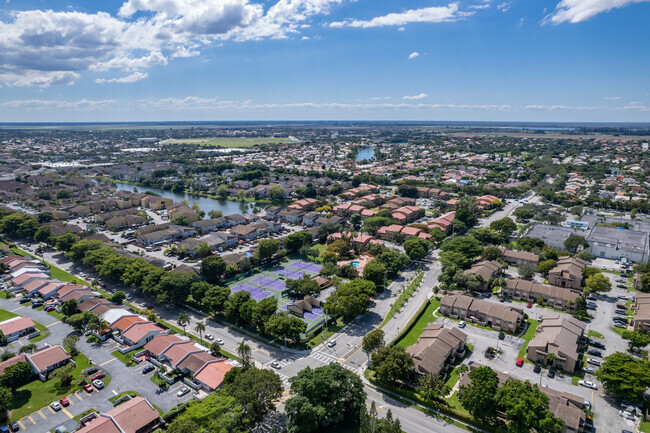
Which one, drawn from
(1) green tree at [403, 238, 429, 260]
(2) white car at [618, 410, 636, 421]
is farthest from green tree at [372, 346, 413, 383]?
(1) green tree at [403, 238, 429, 260]

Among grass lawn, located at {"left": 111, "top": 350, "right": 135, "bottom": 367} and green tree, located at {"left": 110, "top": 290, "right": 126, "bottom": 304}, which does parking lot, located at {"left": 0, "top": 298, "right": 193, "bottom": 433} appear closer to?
grass lawn, located at {"left": 111, "top": 350, "right": 135, "bottom": 367}

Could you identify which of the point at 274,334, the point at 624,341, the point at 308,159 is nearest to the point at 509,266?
the point at 624,341

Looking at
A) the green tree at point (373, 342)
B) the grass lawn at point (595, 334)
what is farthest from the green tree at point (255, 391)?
the grass lawn at point (595, 334)

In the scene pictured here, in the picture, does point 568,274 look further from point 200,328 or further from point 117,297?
point 117,297

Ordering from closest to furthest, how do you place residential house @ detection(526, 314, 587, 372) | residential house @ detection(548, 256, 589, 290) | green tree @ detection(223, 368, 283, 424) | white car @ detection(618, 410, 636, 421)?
green tree @ detection(223, 368, 283, 424) → white car @ detection(618, 410, 636, 421) → residential house @ detection(526, 314, 587, 372) → residential house @ detection(548, 256, 589, 290)

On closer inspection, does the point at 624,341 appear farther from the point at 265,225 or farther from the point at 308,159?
the point at 308,159
